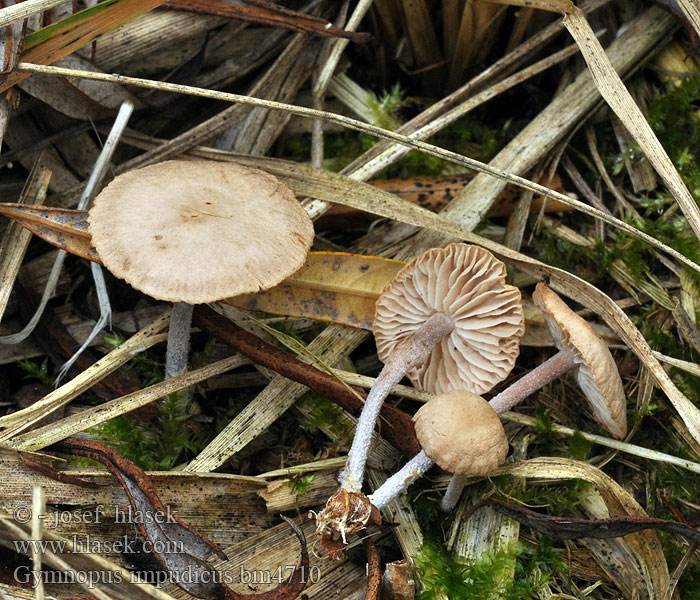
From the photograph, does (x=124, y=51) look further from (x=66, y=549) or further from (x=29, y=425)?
(x=66, y=549)

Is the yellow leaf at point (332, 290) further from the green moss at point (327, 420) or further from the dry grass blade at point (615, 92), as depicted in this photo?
the dry grass blade at point (615, 92)

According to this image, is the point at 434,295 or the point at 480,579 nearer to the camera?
the point at 480,579

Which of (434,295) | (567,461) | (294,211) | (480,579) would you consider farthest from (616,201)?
(480,579)

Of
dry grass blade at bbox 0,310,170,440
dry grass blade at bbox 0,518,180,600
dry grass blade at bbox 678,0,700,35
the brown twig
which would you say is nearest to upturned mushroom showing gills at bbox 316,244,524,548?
the brown twig

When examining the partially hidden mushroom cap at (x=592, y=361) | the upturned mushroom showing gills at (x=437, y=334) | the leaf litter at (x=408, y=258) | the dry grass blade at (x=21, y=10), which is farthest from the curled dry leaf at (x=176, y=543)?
the dry grass blade at (x=21, y=10)

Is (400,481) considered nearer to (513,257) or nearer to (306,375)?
(306,375)

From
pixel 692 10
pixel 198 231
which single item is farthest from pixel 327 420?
pixel 692 10
